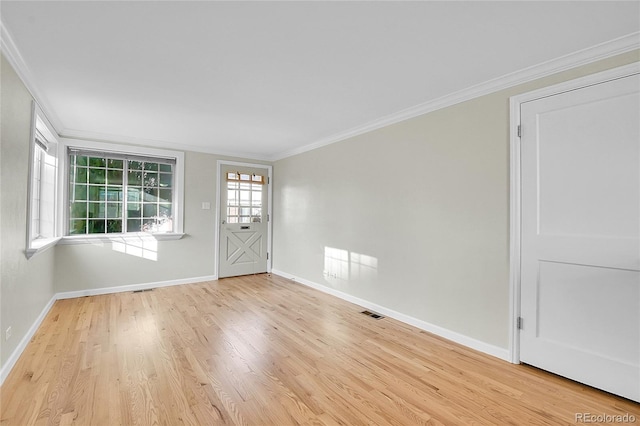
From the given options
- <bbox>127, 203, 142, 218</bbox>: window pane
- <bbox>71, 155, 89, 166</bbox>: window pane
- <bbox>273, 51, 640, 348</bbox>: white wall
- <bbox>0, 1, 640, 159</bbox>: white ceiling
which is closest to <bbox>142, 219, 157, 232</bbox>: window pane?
<bbox>127, 203, 142, 218</bbox>: window pane

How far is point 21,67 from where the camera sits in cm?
234

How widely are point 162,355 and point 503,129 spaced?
349 centimetres

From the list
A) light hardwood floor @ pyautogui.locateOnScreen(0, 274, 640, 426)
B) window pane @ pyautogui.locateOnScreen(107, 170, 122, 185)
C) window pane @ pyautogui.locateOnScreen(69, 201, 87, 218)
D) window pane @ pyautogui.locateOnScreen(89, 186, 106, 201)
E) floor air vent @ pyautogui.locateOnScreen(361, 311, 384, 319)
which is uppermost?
window pane @ pyautogui.locateOnScreen(107, 170, 122, 185)

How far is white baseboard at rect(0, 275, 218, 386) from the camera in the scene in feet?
7.50

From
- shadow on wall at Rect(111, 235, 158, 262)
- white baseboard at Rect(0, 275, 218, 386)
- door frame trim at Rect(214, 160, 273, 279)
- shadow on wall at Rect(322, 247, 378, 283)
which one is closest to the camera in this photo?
white baseboard at Rect(0, 275, 218, 386)

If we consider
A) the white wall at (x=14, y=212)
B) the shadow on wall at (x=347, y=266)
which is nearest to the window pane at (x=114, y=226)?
the white wall at (x=14, y=212)

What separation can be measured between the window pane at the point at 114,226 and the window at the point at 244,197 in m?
1.67

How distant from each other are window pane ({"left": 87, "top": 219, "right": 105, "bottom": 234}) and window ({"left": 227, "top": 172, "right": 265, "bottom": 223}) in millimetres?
1890

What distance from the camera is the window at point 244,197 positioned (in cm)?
561

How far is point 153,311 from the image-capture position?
146 inches

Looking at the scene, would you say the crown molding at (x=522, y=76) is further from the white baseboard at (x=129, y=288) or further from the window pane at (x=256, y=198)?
the white baseboard at (x=129, y=288)

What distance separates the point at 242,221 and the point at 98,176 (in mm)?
2315

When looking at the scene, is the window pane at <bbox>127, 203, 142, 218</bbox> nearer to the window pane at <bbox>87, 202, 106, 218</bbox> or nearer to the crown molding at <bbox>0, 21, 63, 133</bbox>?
the window pane at <bbox>87, 202, 106, 218</bbox>

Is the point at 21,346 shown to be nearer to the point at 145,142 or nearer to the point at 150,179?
the point at 150,179
